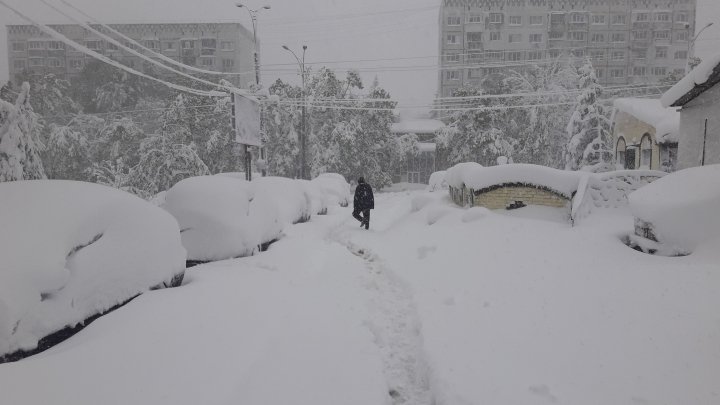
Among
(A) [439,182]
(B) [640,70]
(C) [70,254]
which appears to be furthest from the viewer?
(B) [640,70]

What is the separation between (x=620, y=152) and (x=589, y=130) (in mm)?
5244

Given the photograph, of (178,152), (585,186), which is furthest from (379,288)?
(178,152)

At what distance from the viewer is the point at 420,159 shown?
47.7 m

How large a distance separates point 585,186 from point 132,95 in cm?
4179

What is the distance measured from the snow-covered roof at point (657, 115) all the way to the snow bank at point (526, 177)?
7934mm

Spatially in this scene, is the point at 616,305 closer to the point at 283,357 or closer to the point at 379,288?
the point at 379,288

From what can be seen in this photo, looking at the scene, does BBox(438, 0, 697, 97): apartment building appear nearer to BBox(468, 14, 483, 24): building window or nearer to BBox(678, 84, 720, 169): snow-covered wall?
BBox(468, 14, 483, 24): building window

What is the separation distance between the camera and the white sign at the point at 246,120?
653 inches

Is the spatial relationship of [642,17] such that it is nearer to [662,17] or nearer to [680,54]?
[662,17]

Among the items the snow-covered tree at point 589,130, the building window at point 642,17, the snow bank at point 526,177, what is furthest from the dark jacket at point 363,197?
the building window at point 642,17

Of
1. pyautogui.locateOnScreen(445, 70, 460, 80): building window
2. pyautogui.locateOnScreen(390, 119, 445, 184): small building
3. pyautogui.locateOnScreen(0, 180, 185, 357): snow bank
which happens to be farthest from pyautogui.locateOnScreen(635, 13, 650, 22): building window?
pyautogui.locateOnScreen(0, 180, 185, 357): snow bank

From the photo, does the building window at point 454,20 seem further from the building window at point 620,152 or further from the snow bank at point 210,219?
the snow bank at point 210,219

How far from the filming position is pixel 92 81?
3856 centimetres

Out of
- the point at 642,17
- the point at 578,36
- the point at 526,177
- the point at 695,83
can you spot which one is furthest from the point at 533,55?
the point at 526,177
